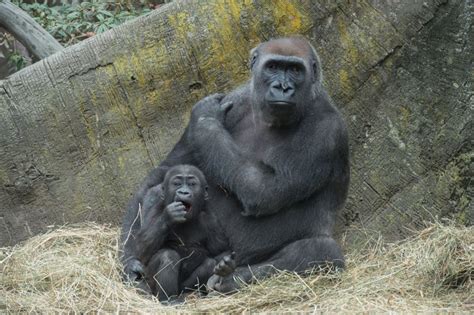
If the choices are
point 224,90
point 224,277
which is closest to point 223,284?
point 224,277

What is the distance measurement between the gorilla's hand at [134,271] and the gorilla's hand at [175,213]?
0.95 feet

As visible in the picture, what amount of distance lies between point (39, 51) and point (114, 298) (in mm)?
3118

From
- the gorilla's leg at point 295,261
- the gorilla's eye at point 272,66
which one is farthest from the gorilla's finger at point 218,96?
the gorilla's leg at point 295,261

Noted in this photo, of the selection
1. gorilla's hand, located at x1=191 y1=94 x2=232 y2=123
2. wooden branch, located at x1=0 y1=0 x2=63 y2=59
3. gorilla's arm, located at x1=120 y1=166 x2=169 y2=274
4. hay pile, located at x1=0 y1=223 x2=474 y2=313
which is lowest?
hay pile, located at x1=0 y1=223 x2=474 y2=313

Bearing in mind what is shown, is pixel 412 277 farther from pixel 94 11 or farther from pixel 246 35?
pixel 94 11

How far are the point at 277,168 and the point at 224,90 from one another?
1016mm

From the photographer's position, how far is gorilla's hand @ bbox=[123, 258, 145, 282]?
5199 millimetres

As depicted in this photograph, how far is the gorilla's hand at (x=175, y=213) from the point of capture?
5.12m

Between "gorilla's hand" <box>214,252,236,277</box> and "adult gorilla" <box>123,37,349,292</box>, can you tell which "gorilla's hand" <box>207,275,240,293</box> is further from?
"gorilla's hand" <box>214,252,236,277</box>

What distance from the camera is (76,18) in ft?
29.3

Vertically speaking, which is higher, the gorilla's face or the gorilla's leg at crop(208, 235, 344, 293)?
the gorilla's face

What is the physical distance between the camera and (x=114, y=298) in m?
4.92

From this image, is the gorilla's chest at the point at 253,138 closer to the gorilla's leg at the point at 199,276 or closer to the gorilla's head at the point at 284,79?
the gorilla's head at the point at 284,79

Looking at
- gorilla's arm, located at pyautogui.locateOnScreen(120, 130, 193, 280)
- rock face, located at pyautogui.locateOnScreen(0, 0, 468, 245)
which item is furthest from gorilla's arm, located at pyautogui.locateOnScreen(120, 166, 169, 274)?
rock face, located at pyautogui.locateOnScreen(0, 0, 468, 245)
